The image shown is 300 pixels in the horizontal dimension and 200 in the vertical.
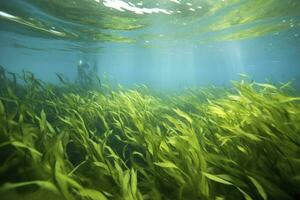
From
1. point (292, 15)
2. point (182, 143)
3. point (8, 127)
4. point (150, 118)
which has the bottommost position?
point (150, 118)

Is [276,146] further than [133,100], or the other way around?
[133,100]

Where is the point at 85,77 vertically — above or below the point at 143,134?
below

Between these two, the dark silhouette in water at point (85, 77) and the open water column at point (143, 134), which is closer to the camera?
the open water column at point (143, 134)

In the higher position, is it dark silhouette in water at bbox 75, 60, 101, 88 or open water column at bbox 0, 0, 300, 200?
open water column at bbox 0, 0, 300, 200

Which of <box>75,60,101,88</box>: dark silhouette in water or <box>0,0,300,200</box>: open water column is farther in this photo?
<box>75,60,101,88</box>: dark silhouette in water

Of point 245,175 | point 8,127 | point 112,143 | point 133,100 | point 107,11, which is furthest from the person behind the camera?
point 107,11

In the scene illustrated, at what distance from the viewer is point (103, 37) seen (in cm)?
2133

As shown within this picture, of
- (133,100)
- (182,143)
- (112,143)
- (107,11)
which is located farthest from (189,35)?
(182,143)

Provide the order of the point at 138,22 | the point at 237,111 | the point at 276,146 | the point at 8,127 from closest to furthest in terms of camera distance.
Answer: the point at 276,146 → the point at 8,127 → the point at 237,111 → the point at 138,22

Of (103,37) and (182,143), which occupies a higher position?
(103,37)

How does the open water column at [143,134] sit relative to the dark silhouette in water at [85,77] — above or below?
above

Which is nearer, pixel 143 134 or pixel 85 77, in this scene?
pixel 143 134

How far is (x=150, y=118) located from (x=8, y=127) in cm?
352

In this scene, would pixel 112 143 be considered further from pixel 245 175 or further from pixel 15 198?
pixel 245 175
